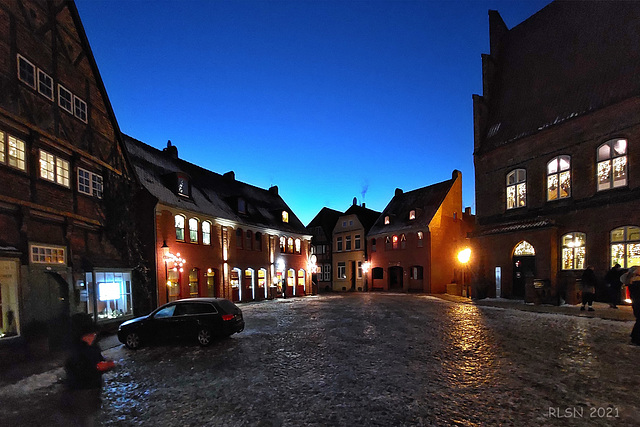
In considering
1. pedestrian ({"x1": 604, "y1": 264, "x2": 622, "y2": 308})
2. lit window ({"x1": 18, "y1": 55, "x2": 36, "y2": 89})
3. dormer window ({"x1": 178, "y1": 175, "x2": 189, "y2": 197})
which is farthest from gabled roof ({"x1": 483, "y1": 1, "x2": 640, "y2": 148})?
lit window ({"x1": 18, "y1": 55, "x2": 36, "y2": 89})

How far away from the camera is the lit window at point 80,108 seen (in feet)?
42.5

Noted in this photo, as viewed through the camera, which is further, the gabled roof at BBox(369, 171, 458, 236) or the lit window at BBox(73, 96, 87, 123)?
the gabled roof at BBox(369, 171, 458, 236)

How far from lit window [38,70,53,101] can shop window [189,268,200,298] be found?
1349cm

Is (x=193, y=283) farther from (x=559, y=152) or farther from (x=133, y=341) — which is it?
(x=559, y=152)

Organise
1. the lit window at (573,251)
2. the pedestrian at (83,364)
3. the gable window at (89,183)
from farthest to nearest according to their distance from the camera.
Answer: the lit window at (573,251), the gable window at (89,183), the pedestrian at (83,364)

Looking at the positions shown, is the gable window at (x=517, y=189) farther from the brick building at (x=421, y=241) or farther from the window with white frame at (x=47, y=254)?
the window with white frame at (x=47, y=254)

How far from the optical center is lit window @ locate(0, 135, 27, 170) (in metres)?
9.80

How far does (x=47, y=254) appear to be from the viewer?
1127 cm

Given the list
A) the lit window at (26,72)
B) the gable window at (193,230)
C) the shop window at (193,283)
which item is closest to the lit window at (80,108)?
the lit window at (26,72)

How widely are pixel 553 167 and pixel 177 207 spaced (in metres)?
22.7

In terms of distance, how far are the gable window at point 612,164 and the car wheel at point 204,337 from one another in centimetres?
2056

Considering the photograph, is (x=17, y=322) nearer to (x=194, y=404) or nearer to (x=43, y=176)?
(x=43, y=176)

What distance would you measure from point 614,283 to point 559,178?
258 inches

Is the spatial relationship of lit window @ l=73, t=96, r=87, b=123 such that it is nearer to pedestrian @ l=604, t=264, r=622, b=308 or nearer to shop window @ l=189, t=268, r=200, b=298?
shop window @ l=189, t=268, r=200, b=298
